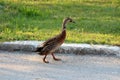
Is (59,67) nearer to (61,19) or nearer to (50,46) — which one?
(50,46)

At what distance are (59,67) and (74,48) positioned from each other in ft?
2.95

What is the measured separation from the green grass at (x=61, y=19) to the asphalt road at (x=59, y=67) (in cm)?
95

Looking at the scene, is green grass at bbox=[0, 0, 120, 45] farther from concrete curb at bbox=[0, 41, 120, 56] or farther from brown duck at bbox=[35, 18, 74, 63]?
brown duck at bbox=[35, 18, 74, 63]

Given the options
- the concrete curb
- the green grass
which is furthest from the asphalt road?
the green grass

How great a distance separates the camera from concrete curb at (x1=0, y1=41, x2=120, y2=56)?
9.56 metres

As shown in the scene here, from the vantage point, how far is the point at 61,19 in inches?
526

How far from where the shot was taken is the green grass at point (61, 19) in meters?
10.8

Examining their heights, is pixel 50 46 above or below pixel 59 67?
above

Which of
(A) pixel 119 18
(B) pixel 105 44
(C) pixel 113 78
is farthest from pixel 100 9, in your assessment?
(C) pixel 113 78

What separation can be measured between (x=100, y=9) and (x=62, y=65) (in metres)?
6.91

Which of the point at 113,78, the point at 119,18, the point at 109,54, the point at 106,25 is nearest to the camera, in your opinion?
the point at 113,78

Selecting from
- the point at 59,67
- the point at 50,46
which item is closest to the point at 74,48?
the point at 50,46

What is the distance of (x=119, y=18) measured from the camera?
45.5ft

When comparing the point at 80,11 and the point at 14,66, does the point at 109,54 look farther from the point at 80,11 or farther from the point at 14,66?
the point at 80,11
